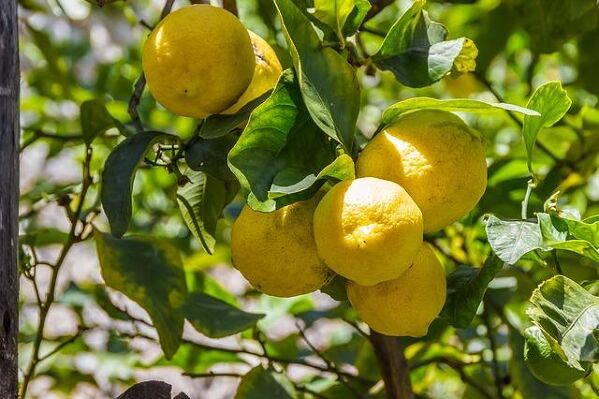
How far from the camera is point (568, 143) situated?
1521mm

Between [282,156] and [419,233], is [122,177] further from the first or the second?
[419,233]

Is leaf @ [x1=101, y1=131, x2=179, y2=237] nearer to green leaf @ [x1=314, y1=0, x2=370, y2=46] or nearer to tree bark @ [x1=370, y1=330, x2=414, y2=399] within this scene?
green leaf @ [x1=314, y1=0, x2=370, y2=46]

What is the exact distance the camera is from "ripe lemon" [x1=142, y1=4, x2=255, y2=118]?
0.81m

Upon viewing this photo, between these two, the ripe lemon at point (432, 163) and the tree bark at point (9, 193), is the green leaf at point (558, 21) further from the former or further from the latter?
the tree bark at point (9, 193)

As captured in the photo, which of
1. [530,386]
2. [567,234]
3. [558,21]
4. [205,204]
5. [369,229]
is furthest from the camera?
[558,21]

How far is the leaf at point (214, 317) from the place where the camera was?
115cm

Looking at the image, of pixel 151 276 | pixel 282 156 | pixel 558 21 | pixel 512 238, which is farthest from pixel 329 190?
pixel 558 21

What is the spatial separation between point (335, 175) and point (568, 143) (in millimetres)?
860

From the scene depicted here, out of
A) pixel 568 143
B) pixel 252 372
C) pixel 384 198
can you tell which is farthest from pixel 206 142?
pixel 568 143

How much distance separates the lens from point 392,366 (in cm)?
114

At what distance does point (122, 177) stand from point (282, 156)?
18cm

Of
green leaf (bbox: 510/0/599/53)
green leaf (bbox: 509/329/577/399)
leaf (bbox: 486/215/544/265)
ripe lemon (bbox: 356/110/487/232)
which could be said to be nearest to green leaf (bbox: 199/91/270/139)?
ripe lemon (bbox: 356/110/487/232)

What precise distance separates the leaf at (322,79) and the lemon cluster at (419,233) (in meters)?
0.03

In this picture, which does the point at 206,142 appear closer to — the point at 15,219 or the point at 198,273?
the point at 15,219
